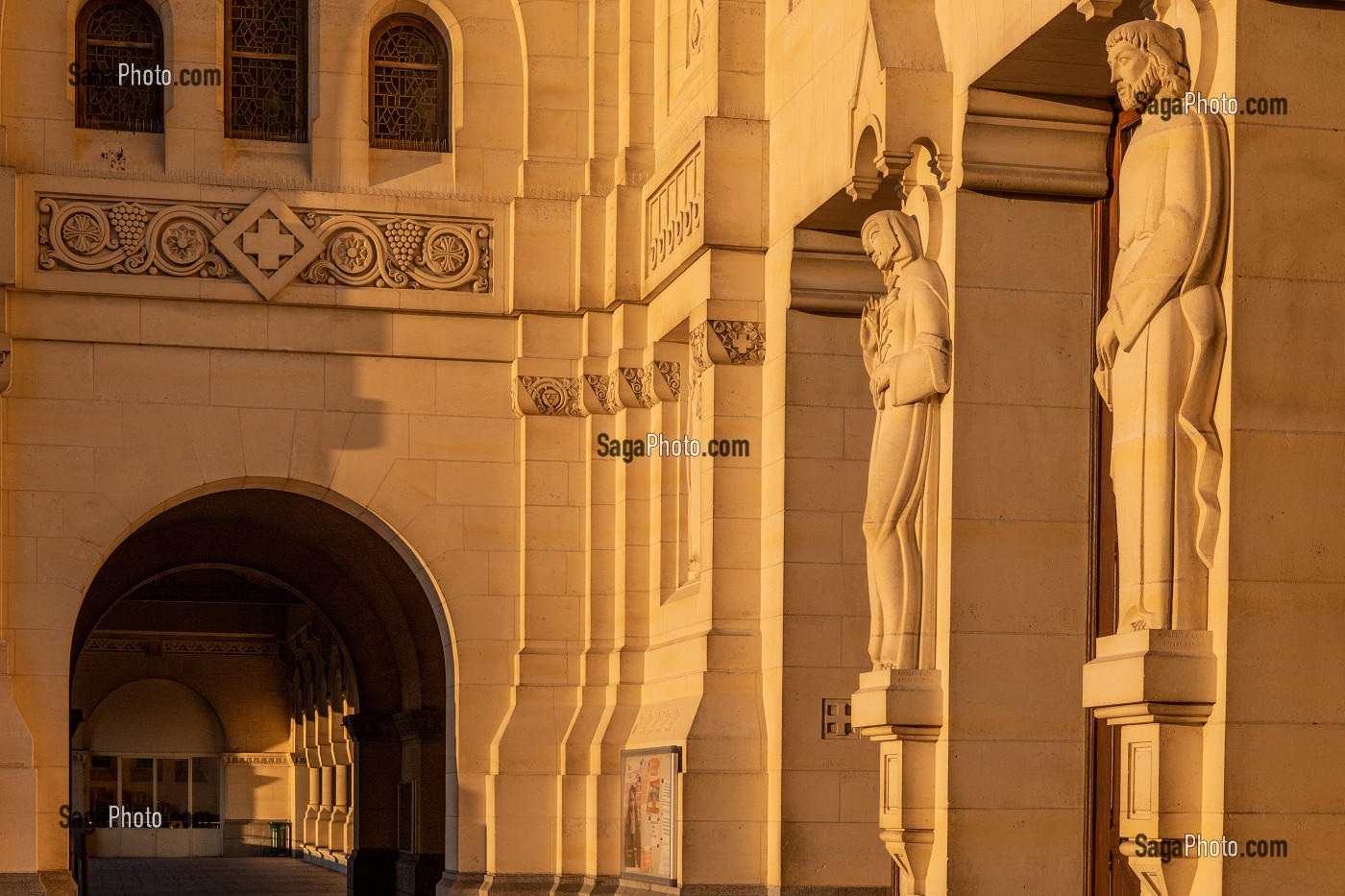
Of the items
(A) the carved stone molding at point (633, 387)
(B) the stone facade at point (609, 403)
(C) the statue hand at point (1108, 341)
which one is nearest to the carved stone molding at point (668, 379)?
(B) the stone facade at point (609, 403)

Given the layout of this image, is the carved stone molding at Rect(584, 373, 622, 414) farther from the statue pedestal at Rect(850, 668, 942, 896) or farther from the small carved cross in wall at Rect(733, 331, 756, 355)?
the statue pedestal at Rect(850, 668, 942, 896)

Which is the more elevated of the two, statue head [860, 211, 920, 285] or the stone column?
statue head [860, 211, 920, 285]

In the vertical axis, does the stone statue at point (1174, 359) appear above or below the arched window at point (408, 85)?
below

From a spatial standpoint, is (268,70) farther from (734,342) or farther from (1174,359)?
(1174,359)

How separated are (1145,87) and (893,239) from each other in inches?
113

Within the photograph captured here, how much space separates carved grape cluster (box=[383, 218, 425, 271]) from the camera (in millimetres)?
18219

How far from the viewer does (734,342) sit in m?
15.4

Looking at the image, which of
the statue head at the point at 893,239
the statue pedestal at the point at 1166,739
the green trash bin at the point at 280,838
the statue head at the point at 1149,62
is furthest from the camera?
the green trash bin at the point at 280,838

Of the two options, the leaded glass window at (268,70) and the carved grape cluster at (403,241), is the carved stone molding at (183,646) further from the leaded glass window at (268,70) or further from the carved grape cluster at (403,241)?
the carved grape cluster at (403,241)

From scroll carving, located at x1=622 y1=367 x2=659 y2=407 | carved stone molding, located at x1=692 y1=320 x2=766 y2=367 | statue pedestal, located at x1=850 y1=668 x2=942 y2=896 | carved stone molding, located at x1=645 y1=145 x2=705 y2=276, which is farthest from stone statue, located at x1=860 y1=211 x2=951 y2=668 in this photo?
scroll carving, located at x1=622 y1=367 x2=659 y2=407

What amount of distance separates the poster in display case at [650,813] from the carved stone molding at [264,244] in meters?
4.41

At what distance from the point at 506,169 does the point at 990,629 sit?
26.7 feet

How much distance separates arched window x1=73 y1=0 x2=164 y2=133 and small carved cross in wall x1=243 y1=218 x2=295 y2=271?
Result: 3.97 ft

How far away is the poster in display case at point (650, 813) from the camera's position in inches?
607
